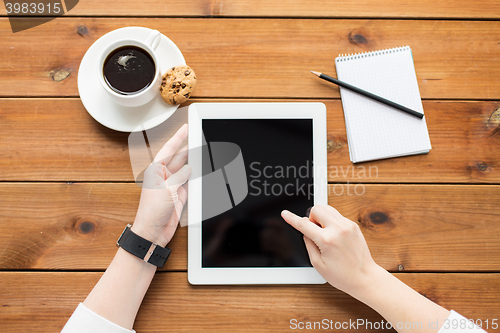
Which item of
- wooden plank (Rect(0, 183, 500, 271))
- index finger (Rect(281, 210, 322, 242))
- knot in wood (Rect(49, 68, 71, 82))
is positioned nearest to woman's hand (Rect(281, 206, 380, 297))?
index finger (Rect(281, 210, 322, 242))

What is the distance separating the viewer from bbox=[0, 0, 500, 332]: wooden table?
792mm

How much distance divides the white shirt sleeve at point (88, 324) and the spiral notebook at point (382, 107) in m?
0.68

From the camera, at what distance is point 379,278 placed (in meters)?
0.72

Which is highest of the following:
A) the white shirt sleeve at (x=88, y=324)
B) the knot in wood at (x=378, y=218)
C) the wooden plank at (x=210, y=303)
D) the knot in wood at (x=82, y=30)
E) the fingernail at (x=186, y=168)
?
the knot in wood at (x=82, y=30)

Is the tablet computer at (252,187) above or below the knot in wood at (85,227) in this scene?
above

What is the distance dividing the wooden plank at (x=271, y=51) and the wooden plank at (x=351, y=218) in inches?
10.2

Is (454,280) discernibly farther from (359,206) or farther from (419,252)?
(359,206)

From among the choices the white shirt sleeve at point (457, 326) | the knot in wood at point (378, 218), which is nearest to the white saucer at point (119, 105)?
the knot in wood at point (378, 218)

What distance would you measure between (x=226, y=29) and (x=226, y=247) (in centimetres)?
55

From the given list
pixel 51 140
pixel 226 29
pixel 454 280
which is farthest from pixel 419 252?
pixel 51 140

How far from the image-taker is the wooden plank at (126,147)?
2.66 ft

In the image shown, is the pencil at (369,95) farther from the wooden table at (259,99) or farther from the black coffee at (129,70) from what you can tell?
the black coffee at (129,70)

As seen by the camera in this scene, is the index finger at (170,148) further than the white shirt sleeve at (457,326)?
Yes

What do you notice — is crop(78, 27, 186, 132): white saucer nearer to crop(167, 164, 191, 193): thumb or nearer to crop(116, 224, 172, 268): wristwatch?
crop(167, 164, 191, 193): thumb
